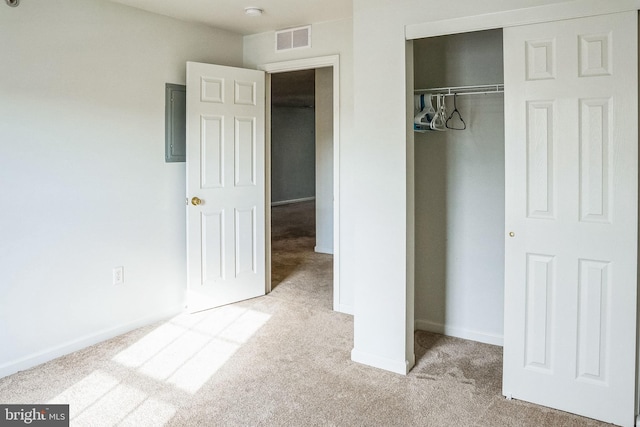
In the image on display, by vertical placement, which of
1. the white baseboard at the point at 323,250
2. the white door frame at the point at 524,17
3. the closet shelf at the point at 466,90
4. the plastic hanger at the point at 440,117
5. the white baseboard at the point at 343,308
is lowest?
the white baseboard at the point at 343,308

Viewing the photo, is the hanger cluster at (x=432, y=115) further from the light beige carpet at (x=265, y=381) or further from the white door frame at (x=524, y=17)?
the light beige carpet at (x=265, y=381)

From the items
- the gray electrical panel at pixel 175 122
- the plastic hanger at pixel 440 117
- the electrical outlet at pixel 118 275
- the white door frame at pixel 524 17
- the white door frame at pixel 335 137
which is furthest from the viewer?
the white door frame at pixel 335 137

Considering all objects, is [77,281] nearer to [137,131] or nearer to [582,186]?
[137,131]

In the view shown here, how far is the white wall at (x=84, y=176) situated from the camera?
291cm

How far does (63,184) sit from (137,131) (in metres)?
0.71

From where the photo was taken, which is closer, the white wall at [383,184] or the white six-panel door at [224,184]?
the white wall at [383,184]

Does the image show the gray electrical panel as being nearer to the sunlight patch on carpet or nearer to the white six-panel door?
the white six-panel door

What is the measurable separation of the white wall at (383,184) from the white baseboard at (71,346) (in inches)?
69.0

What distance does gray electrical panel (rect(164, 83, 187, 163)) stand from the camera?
151 inches

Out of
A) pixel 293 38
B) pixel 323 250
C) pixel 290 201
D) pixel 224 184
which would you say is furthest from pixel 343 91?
pixel 290 201

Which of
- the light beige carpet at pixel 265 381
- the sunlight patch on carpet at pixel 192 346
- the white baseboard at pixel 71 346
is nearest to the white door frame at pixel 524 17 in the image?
the light beige carpet at pixel 265 381

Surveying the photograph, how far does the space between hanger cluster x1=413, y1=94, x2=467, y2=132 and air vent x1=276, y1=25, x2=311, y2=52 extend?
1314 mm

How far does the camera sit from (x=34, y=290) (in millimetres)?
3027

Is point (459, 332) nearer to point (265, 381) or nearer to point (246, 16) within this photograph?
point (265, 381)
